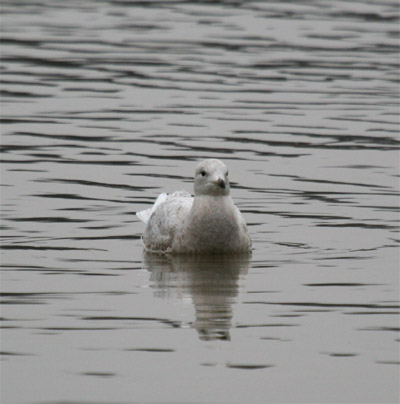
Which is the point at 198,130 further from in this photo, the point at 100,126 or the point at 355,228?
the point at 355,228

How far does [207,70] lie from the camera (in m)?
25.6

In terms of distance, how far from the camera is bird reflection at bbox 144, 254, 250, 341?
9984 mm

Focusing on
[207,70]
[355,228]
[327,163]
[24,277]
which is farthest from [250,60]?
[24,277]

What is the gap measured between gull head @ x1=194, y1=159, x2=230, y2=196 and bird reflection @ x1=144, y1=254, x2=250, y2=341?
665 millimetres

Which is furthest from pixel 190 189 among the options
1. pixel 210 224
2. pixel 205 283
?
pixel 205 283

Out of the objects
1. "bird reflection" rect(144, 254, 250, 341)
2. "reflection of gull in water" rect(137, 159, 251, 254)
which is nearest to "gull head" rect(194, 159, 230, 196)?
"reflection of gull in water" rect(137, 159, 251, 254)

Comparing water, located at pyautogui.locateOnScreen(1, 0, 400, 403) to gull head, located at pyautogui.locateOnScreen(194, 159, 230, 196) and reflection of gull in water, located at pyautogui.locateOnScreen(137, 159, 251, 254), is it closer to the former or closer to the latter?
reflection of gull in water, located at pyautogui.locateOnScreen(137, 159, 251, 254)

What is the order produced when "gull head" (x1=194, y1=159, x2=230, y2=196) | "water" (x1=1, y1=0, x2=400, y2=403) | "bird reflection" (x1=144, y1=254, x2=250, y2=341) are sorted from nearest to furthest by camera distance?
"water" (x1=1, y1=0, x2=400, y2=403)
"bird reflection" (x1=144, y1=254, x2=250, y2=341)
"gull head" (x1=194, y1=159, x2=230, y2=196)

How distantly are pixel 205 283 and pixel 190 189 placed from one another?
4.84 metres

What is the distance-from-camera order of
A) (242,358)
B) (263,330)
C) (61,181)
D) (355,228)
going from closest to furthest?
(242,358) < (263,330) < (355,228) < (61,181)

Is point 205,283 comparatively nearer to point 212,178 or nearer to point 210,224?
point 210,224

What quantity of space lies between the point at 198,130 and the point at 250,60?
288 inches

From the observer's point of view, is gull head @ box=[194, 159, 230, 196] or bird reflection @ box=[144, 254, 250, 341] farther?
gull head @ box=[194, 159, 230, 196]

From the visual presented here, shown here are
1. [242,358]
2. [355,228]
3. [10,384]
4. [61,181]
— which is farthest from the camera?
[61,181]
